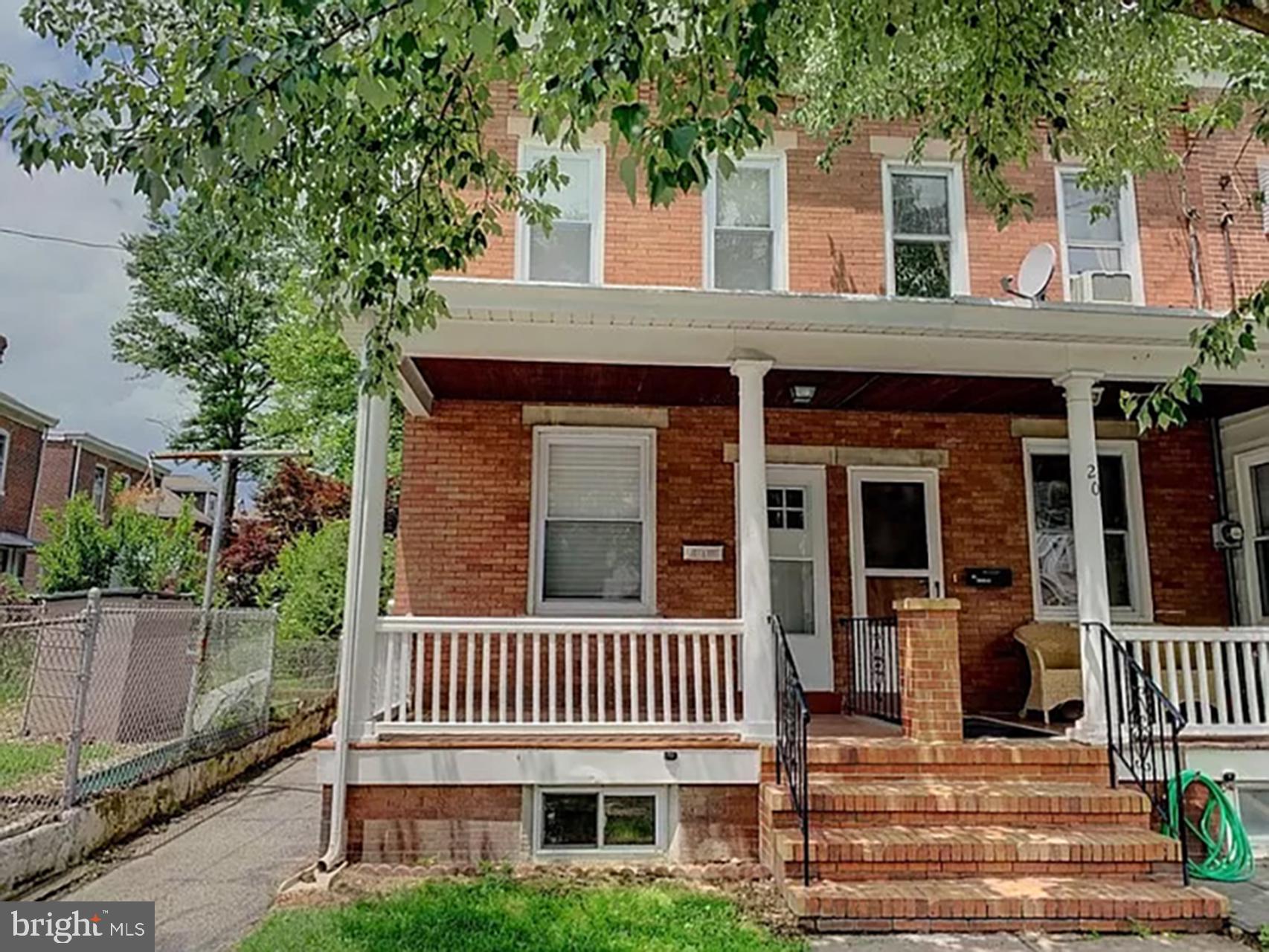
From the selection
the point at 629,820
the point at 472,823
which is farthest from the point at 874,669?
the point at 472,823

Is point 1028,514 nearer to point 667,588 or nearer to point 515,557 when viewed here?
point 667,588

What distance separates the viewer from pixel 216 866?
6.23m

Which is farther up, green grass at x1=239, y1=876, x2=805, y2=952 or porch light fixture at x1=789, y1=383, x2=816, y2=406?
porch light fixture at x1=789, y1=383, x2=816, y2=406

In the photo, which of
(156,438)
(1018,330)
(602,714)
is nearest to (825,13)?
(1018,330)

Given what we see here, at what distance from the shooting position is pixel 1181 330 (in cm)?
685

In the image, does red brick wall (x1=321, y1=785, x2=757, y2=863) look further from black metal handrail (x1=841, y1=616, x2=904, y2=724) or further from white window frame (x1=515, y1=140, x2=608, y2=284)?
white window frame (x1=515, y1=140, x2=608, y2=284)

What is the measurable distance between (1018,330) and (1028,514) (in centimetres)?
276

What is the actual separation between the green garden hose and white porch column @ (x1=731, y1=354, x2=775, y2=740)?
2727 mm

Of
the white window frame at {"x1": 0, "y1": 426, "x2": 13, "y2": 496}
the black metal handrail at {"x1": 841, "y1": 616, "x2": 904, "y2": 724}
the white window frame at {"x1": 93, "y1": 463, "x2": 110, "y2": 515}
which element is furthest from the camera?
the white window frame at {"x1": 93, "y1": 463, "x2": 110, "y2": 515}

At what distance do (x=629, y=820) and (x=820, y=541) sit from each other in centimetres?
350

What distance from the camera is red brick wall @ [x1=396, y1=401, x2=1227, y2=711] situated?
8273 mm


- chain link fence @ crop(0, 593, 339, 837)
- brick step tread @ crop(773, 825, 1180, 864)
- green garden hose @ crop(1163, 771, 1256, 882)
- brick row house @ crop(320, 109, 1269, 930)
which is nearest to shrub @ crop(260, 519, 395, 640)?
chain link fence @ crop(0, 593, 339, 837)

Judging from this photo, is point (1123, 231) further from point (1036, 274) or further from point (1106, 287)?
point (1036, 274)

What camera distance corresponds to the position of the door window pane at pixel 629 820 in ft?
20.6
